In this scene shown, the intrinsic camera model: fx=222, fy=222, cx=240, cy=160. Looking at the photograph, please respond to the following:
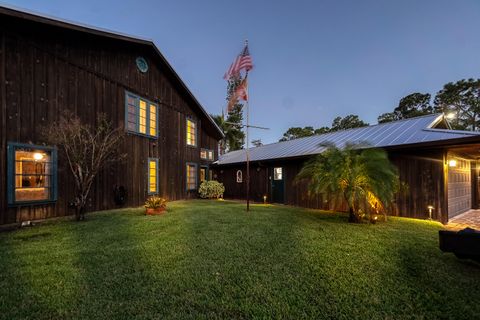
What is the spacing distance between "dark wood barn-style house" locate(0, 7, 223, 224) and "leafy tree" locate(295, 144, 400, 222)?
7896 mm

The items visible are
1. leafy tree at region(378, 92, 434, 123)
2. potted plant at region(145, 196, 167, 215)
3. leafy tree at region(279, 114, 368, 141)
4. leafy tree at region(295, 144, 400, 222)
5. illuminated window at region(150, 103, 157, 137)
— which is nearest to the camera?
A: leafy tree at region(295, 144, 400, 222)

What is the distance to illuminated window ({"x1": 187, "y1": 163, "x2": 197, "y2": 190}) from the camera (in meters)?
13.7

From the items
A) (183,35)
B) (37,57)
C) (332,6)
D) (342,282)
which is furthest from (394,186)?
(183,35)

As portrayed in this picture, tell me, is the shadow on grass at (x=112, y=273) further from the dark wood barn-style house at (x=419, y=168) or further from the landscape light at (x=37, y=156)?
the dark wood barn-style house at (x=419, y=168)

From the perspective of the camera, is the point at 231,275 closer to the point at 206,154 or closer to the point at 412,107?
the point at 206,154

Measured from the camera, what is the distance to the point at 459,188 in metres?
8.87

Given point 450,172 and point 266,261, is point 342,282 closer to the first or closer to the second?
point 266,261

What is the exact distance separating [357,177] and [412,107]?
38145mm

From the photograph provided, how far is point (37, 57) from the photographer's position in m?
6.79

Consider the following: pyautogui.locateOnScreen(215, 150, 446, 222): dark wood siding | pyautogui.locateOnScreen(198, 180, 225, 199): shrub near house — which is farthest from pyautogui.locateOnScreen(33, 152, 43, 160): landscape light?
pyautogui.locateOnScreen(215, 150, 446, 222): dark wood siding

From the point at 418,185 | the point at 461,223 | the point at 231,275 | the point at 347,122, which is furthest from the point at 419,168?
the point at 347,122

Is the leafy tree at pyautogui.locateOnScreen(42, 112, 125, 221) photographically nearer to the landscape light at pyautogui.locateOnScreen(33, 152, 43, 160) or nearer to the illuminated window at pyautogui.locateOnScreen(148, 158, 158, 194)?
the landscape light at pyautogui.locateOnScreen(33, 152, 43, 160)

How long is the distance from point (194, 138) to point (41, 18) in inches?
349

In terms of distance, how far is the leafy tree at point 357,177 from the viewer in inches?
255
